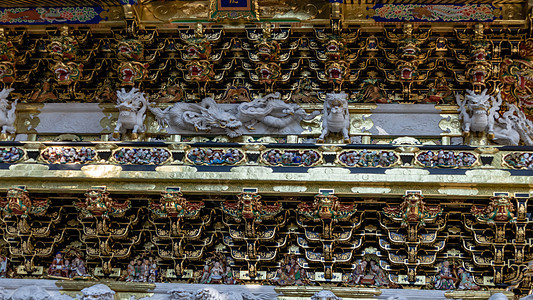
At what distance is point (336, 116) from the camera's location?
10.1m

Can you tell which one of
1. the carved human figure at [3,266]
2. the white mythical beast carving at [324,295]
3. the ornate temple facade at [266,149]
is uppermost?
the ornate temple facade at [266,149]

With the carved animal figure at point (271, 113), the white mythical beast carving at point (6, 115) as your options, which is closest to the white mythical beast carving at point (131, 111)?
the carved animal figure at point (271, 113)

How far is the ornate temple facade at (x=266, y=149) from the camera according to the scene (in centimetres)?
928

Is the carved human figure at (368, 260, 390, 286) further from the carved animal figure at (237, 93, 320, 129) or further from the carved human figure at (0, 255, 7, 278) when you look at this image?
the carved human figure at (0, 255, 7, 278)

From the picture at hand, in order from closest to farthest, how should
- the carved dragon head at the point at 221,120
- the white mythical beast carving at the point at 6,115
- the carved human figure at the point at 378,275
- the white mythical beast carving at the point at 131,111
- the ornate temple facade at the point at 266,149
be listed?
the ornate temple facade at the point at 266,149 < the carved human figure at the point at 378,275 < the white mythical beast carving at the point at 131,111 < the carved dragon head at the point at 221,120 < the white mythical beast carving at the point at 6,115

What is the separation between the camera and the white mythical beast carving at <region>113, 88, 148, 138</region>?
10258 mm

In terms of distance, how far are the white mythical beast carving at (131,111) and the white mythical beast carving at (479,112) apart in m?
4.22

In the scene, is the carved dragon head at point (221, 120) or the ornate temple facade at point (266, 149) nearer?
the ornate temple facade at point (266, 149)

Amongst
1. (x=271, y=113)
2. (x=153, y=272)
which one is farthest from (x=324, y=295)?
(x=271, y=113)

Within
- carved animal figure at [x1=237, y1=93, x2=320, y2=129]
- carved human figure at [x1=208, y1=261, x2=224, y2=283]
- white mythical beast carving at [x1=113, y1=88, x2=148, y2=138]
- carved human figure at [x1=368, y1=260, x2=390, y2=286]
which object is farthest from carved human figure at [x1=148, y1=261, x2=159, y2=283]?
carved human figure at [x1=368, y1=260, x2=390, y2=286]

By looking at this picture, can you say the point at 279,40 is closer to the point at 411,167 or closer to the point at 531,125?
the point at 411,167

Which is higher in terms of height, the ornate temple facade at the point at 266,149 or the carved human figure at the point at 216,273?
the ornate temple facade at the point at 266,149

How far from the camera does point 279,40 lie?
35.0ft

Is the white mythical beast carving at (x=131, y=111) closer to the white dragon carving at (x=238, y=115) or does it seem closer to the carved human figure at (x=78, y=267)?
the white dragon carving at (x=238, y=115)
